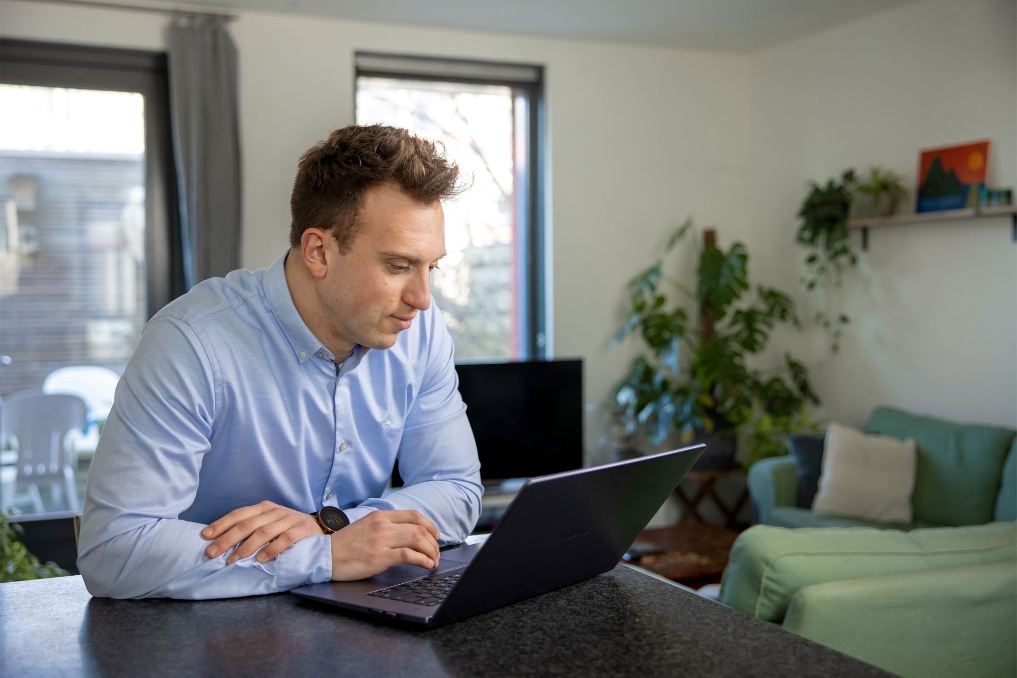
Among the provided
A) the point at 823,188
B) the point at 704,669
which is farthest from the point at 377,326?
the point at 823,188

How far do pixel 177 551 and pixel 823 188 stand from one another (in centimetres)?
421

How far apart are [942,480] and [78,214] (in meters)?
3.79

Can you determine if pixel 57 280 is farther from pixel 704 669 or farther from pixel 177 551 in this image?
pixel 704 669

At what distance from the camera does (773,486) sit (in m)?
4.18

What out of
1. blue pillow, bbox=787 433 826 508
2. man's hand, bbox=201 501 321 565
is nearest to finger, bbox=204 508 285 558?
man's hand, bbox=201 501 321 565

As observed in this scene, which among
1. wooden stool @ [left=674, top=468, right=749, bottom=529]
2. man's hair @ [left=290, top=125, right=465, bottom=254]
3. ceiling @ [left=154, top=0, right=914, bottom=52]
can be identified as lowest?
wooden stool @ [left=674, top=468, right=749, bottom=529]

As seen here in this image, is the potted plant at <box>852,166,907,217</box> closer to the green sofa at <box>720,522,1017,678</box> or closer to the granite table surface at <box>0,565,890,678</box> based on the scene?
the green sofa at <box>720,522,1017,678</box>

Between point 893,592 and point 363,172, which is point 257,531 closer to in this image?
point 363,172

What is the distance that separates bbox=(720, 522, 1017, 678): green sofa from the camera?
1.84 m

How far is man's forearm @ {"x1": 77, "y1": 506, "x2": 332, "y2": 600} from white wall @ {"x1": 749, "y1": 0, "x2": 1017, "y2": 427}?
3.57 m

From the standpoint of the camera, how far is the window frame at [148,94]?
411 centimetres

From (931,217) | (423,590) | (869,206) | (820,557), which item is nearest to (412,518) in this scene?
(423,590)

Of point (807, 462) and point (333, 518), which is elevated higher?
point (333, 518)

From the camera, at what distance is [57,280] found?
4180 millimetres
